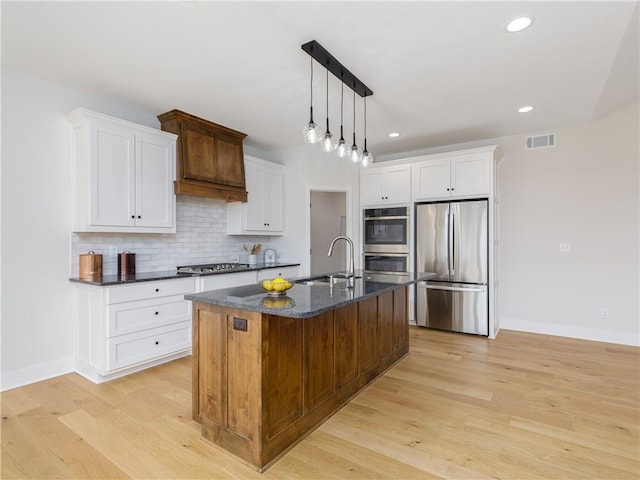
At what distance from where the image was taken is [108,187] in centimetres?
319

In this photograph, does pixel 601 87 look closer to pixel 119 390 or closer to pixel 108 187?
pixel 108 187

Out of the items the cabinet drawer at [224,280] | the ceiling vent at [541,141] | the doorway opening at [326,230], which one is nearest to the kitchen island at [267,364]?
the cabinet drawer at [224,280]

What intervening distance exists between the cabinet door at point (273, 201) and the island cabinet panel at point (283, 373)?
10.5 feet

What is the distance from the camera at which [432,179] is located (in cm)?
464

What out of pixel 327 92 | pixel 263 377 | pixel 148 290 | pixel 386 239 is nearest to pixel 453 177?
pixel 386 239

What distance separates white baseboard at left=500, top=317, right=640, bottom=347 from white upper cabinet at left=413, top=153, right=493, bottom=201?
1.87m

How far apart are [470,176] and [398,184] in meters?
0.97

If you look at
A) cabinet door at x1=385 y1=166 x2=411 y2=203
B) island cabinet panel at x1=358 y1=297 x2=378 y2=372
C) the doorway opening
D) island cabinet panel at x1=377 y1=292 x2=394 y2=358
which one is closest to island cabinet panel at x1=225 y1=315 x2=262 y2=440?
island cabinet panel at x1=358 y1=297 x2=378 y2=372

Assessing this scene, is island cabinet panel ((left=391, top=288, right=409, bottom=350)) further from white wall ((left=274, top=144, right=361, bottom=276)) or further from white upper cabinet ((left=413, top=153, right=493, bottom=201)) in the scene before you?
white wall ((left=274, top=144, right=361, bottom=276))

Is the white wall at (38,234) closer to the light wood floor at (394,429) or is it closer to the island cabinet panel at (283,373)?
the light wood floor at (394,429)

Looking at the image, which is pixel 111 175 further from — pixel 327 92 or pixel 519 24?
pixel 519 24

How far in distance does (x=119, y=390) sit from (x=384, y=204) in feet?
12.7

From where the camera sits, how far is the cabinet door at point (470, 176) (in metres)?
4.25

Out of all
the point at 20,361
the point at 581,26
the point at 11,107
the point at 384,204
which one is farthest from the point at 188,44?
the point at 384,204
